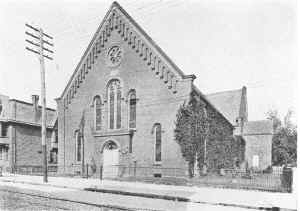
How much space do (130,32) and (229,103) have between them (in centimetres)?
2808

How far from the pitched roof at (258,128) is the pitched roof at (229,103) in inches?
106

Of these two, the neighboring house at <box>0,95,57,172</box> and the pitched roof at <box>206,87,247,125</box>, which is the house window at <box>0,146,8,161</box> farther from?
the pitched roof at <box>206,87,247,125</box>

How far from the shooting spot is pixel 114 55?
90.6ft

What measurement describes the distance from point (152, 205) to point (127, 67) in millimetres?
15948

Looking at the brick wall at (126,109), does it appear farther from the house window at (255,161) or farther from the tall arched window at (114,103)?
the house window at (255,161)

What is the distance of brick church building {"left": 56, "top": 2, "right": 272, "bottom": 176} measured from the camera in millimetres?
23812

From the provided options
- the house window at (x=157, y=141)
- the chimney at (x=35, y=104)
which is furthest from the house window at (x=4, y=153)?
the house window at (x=157, y=141)

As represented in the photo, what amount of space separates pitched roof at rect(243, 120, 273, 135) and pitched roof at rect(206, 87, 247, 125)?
8.87ft

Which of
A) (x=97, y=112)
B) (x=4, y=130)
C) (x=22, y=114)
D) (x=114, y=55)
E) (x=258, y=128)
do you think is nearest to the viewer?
(x=114, y=55)

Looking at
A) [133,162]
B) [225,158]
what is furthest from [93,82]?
[225,158]

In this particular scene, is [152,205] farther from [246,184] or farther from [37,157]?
[37,157]

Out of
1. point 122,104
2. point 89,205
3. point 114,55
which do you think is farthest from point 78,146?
point 89,205

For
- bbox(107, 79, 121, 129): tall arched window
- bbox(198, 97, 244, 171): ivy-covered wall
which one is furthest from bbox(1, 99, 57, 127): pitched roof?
bbox(198, 97, 244, 171): ivy-covered wall

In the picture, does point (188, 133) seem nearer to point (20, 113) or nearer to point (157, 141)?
point (157, 141)
